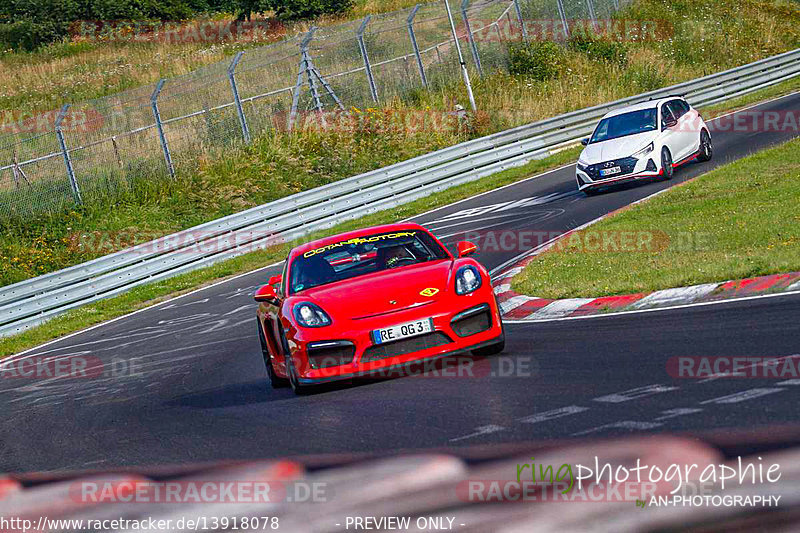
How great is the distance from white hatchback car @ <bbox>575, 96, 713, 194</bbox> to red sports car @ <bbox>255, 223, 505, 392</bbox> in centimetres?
1203

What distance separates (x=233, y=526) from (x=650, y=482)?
1918mm

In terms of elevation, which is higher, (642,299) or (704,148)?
(642,299)

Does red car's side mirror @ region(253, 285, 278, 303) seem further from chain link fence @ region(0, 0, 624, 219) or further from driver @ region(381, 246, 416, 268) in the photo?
chain link fence @ region(0, 0, 624, 219)

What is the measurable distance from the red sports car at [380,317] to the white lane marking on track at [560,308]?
6.99ft

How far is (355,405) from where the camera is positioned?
26.9 ft

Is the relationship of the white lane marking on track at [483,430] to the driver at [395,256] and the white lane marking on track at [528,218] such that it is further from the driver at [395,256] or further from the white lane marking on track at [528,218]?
the white lane marking on track at [528,218]

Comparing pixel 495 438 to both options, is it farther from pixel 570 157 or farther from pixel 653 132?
pixel 570 157

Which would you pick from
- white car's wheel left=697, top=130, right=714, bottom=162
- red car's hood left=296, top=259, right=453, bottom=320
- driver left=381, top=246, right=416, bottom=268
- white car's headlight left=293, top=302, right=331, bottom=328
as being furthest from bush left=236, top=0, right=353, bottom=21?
white car's headlight left=293, top=302, right=331, bottom=328

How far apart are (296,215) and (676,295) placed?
54.6 feet

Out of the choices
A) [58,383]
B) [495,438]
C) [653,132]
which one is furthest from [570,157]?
[495,438]

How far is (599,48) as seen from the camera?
4234 cm

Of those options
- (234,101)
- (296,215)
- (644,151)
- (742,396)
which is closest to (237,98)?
(234,101)

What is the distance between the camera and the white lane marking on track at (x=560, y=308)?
37.8 feet

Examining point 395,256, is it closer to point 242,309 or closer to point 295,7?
point 242,309
